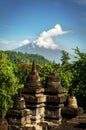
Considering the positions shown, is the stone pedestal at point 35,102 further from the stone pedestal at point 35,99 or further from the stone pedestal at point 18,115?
the stone pedestal at point 18,115

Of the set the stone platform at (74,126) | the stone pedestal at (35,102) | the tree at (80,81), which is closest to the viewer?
the stone platform at (74,126)

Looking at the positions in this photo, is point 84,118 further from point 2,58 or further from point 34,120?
point 2,58

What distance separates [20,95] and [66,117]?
3.58 m

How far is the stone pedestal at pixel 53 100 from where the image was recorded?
21547 millimetres

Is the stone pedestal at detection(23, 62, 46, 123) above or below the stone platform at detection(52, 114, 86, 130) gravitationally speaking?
above

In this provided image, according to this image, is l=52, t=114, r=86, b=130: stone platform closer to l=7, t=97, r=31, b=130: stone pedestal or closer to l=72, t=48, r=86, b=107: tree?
l=7, t=97, r=31, b=130: stone pedestal

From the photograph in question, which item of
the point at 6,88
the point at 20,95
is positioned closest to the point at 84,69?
the point at 6,88

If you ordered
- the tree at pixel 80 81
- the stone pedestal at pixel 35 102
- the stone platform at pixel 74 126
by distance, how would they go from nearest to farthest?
the stone platform at pixel 74 126
the stone pedestal at pixel 35 102
the tree at pixel 80 81

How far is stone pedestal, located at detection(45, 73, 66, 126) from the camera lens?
21.5 m

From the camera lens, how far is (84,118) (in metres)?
8.81

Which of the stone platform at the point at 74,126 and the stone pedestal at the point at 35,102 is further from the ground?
the stone pedestal at the point at 35,102

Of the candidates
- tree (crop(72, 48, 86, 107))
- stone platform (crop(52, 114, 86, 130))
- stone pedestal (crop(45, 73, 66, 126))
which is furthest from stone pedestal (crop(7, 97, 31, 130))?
tree (crop(72, 48, 86, 107))

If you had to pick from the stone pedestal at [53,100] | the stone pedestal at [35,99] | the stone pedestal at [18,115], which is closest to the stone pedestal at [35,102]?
the stone pedestal at [35,99]

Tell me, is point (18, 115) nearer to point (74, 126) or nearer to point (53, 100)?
point (53, 100)
